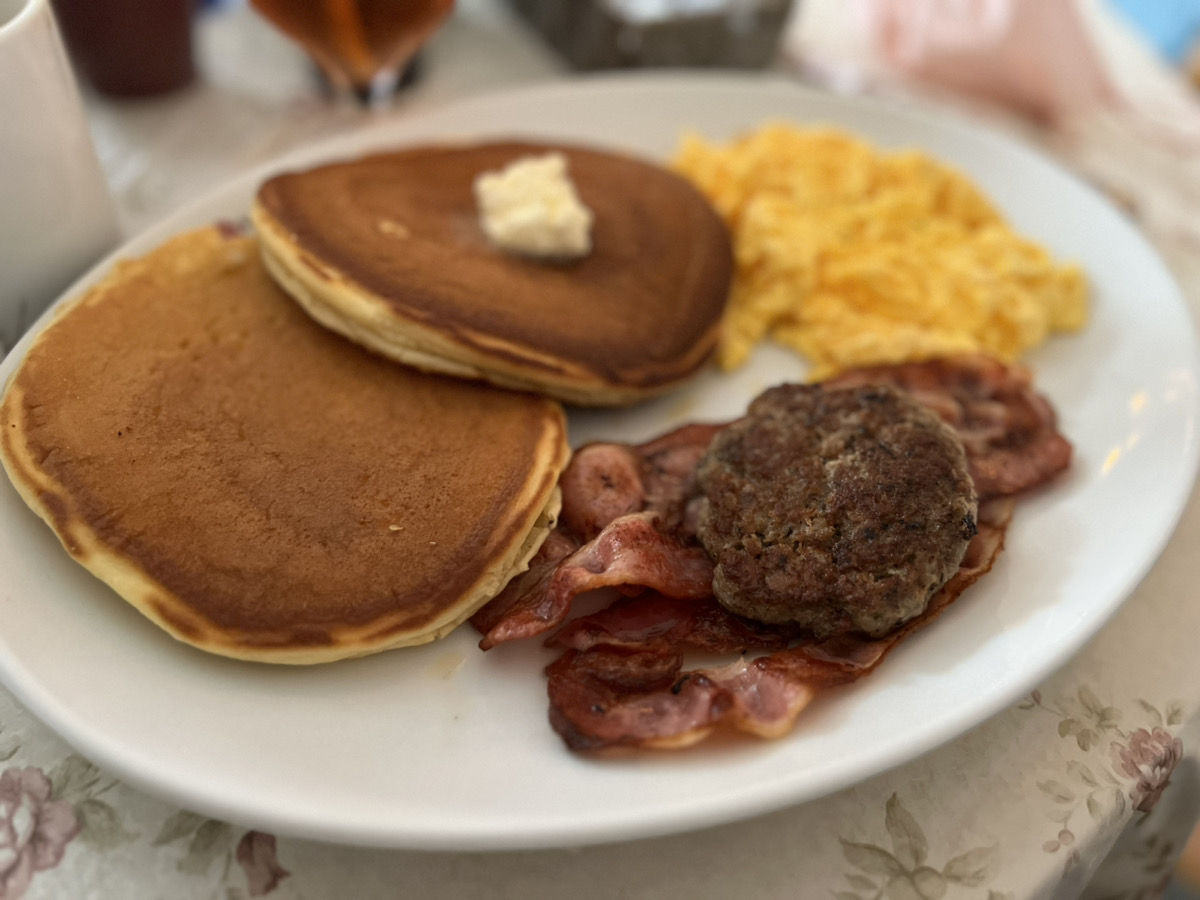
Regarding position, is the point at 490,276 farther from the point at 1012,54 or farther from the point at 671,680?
the point at 1012,54

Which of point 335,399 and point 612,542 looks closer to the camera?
point 612,542

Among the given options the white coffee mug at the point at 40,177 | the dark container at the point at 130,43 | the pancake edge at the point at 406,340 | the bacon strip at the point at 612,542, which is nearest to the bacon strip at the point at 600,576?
the bacon strip at the point at 612,542

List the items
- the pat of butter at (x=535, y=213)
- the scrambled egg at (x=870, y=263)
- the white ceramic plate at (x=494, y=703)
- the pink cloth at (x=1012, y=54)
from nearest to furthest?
1. the white ceramic plate at (x=494, y=703)
2. the pat of butter at (x=535, y=213)
3. the scrambled egg at (x=870, y=263)
4. the pink cloth at (x=1012, y=54)

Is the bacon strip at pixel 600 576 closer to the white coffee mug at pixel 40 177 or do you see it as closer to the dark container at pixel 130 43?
the white coffee mug at pixel 40 177

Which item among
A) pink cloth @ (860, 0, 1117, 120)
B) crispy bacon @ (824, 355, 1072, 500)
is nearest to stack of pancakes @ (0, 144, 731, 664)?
crispy bacon @ (824, 355, 1072, 500)

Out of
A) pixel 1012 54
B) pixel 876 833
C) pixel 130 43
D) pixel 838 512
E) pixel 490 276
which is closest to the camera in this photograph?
pixel 876 833

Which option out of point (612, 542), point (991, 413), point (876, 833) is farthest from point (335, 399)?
point (991, 413)
